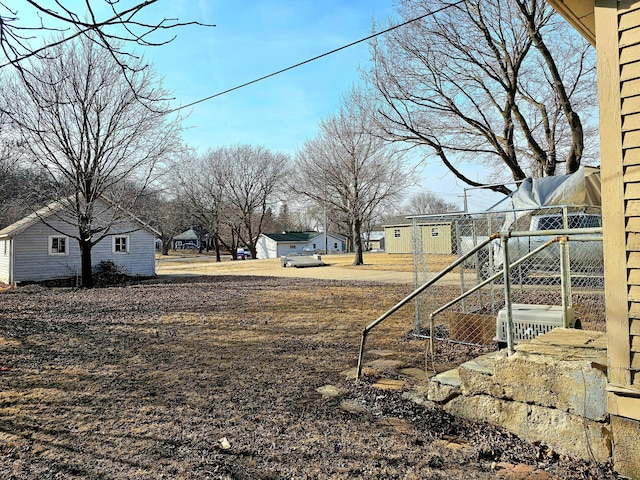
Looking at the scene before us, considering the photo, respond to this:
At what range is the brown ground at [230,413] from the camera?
8.13 ft

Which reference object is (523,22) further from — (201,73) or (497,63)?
(201,73)

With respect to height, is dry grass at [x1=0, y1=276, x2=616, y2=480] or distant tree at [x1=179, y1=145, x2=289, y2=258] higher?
distant tree at [x1=179, y1=145, x2=289, y2=258]

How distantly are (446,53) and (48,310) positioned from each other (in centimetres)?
1258

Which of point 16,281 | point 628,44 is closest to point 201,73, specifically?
point 628,44

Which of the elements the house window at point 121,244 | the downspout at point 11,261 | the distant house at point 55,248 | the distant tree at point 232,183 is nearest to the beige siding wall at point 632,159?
the distant house at point 55,248

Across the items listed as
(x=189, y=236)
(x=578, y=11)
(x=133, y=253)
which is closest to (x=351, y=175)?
(x=133, y=253)

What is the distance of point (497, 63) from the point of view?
38.8ft

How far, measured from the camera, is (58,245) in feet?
56.4

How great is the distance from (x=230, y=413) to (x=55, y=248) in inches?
681

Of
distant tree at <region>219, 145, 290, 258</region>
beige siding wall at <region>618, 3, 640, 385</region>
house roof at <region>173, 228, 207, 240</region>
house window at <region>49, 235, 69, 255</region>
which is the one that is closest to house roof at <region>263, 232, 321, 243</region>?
distant tree at <region>219, 145, 290, 258</region>

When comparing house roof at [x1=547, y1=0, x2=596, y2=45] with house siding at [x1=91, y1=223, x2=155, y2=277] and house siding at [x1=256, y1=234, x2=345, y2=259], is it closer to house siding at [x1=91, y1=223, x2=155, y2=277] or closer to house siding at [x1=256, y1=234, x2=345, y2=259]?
house siding at [x1=91, y1=223, x2=155, y2=277]

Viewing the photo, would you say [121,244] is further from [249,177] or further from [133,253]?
[249,177]

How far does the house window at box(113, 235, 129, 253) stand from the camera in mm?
18500

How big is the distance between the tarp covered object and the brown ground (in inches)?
168
